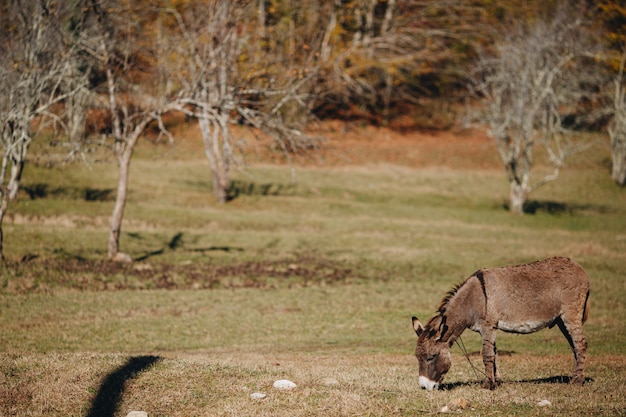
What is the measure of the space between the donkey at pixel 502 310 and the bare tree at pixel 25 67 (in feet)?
56.0

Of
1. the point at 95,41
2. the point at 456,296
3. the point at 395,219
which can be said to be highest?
the point at 95,41

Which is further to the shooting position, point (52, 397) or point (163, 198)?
point (163, 198)

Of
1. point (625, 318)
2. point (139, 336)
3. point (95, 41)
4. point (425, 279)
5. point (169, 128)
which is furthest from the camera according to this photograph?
point (169, 128)

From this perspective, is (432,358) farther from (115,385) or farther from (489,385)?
(115,385)

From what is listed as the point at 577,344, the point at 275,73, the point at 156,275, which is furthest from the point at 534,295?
the point at 275,73

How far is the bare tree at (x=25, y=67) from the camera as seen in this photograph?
22281 mm

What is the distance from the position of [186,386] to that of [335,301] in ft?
41.7

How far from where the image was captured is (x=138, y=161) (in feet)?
155

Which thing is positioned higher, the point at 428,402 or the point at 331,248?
the point at 428,402

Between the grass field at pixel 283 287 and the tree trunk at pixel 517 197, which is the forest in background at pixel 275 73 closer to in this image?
the tree trunk at pixel 517 197

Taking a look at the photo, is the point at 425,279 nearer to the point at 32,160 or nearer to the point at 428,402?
the point at 428,402

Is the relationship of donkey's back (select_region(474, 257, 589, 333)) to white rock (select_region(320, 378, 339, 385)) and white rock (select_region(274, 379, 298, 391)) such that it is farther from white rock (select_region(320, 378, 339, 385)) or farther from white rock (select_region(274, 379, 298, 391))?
white rock (select_region(274, 379, 298, 391))

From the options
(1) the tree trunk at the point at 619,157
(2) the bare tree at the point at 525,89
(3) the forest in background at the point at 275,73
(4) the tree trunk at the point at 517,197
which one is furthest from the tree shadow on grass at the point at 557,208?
(1) the tree trunk at the point at 619,157

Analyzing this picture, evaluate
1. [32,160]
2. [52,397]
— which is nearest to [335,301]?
[52,397]
